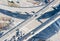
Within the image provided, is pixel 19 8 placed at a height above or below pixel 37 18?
above

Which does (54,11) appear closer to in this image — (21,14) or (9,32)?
(21,14)

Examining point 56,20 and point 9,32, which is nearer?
point 9,32

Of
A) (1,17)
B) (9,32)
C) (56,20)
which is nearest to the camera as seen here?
(9,32)

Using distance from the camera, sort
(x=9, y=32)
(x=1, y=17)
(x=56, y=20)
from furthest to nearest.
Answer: (x=1, y=17) → (x=56, y=20) → (x=9, y=32)

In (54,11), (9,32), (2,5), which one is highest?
(2,5)

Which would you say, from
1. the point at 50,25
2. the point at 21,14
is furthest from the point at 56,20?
the point at 21,14

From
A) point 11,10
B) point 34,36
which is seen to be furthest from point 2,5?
point 34,36

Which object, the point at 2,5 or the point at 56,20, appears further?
the point at 2,5

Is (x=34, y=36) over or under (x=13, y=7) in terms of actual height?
under

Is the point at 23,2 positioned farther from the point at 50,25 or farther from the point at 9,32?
the point at 9,32
